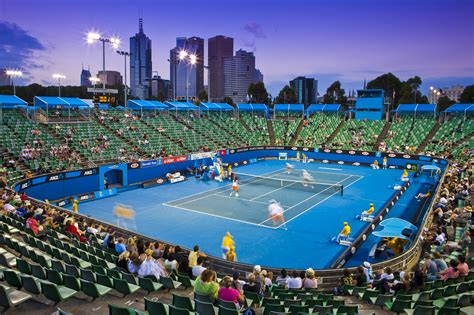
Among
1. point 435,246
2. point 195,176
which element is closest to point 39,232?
point 435,246

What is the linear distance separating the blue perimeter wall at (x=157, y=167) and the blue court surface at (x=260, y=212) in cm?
255

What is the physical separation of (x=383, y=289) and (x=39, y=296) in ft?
34.3

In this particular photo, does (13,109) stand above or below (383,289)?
above

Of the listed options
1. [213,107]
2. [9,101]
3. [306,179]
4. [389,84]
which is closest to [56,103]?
[9,101]

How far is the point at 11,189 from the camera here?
81.0 ft

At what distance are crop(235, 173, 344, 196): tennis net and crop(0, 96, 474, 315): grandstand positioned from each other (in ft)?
24.0

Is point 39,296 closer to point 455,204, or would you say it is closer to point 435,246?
point 435,246

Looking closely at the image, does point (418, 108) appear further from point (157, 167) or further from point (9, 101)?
point (9, 101)

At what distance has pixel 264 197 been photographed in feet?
112

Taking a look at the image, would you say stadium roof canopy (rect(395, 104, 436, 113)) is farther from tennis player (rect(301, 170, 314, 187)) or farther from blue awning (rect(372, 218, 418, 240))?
blue awning (rect(372, 218, 418, 240))

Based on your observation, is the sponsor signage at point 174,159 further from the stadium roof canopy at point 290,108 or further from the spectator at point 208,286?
the spectator at point 208,286

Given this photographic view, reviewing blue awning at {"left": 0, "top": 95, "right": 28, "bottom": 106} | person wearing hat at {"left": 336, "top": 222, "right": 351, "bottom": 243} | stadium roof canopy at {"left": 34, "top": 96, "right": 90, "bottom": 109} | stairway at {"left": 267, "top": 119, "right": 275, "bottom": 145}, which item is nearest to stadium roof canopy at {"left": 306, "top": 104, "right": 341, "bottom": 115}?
stairway at {"left": 267, "top": 119, "right": 275, "bottom": 145}

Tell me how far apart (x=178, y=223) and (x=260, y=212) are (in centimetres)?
665

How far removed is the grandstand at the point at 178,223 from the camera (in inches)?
Answer: 373
